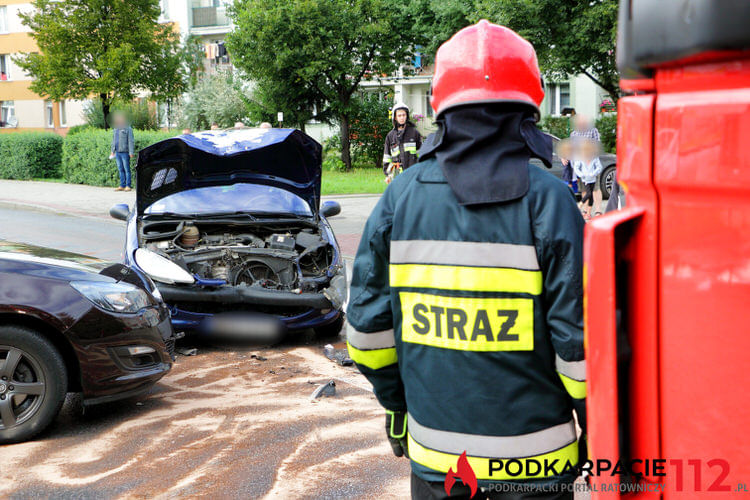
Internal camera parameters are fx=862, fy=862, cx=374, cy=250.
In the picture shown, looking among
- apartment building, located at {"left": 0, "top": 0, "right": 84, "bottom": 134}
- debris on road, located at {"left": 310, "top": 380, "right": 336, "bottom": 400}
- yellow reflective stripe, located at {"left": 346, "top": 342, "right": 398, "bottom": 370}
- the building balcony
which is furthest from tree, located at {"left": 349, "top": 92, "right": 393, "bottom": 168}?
yellow reflective stripe, located at {"left": 346, "top": 342, "right": 398, "bottom": 370}

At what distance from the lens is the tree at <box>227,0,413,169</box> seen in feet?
105

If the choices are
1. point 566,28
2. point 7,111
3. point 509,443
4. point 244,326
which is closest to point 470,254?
point 509,443

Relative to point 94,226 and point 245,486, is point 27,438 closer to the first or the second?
point 245,486

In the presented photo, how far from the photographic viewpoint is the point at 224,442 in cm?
491

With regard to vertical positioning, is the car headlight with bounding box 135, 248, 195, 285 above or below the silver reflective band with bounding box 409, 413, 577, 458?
below

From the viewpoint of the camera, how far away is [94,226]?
16.2m

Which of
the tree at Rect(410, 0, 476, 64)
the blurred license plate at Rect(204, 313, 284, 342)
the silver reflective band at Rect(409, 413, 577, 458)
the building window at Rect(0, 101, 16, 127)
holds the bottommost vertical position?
the blurred license plate at Rect(204, 313, 284, 342)

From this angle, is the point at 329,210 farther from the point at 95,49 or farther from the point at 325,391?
the point at 95,49

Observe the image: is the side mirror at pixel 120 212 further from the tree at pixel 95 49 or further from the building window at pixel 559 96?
the building window at pixel 559 96

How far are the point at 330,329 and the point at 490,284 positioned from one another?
552cm

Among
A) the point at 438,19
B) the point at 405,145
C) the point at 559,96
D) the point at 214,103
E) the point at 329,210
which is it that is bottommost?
the point at 329,210

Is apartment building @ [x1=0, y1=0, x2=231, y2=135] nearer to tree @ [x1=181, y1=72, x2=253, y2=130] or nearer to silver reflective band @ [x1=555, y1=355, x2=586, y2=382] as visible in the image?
tree @ [x1=181, y1=72, x2=253, y2=130]

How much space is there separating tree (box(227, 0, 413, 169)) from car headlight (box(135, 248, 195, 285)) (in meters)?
25.9

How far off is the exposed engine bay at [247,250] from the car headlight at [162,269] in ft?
0.36
